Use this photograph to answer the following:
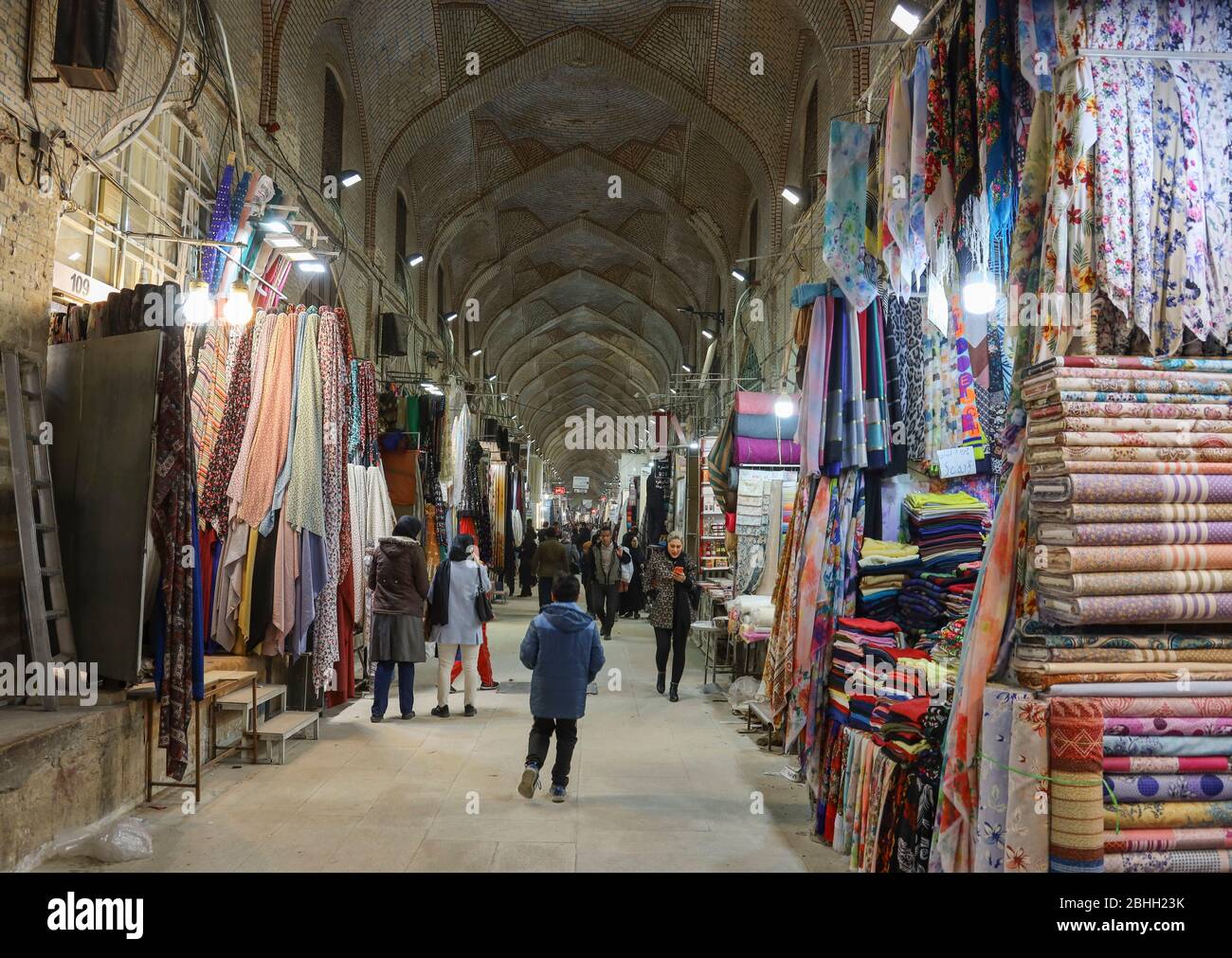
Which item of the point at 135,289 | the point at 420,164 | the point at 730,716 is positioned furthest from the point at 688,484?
the point at 135,289

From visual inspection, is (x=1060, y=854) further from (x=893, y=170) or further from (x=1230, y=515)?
(x=893, y=170)

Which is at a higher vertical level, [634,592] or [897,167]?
[897,167]

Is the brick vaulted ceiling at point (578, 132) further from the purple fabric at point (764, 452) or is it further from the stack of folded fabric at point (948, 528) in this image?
the stack of folded fabric at point (948, 528)

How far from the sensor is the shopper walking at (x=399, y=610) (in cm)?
→ 688

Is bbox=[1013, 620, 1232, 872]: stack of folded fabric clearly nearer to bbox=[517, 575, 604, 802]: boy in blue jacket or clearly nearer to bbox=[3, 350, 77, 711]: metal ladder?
bbox=[517, 575, 604, 802]: boy in blue jacket

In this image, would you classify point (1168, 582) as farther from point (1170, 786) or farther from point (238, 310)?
point (238, 310)

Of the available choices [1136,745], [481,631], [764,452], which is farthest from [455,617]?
[1136,745]

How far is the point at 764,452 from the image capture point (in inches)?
279

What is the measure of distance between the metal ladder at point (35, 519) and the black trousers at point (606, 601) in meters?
7.74

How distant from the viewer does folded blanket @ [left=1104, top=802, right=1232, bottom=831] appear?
226 centimetres

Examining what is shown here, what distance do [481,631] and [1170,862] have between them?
5877 millimetres

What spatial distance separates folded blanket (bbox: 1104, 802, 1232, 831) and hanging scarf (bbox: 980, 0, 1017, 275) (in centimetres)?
172

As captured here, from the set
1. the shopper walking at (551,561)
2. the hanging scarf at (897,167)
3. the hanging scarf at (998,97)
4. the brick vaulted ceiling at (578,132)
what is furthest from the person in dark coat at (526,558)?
the hanging scarf at (998,97)
